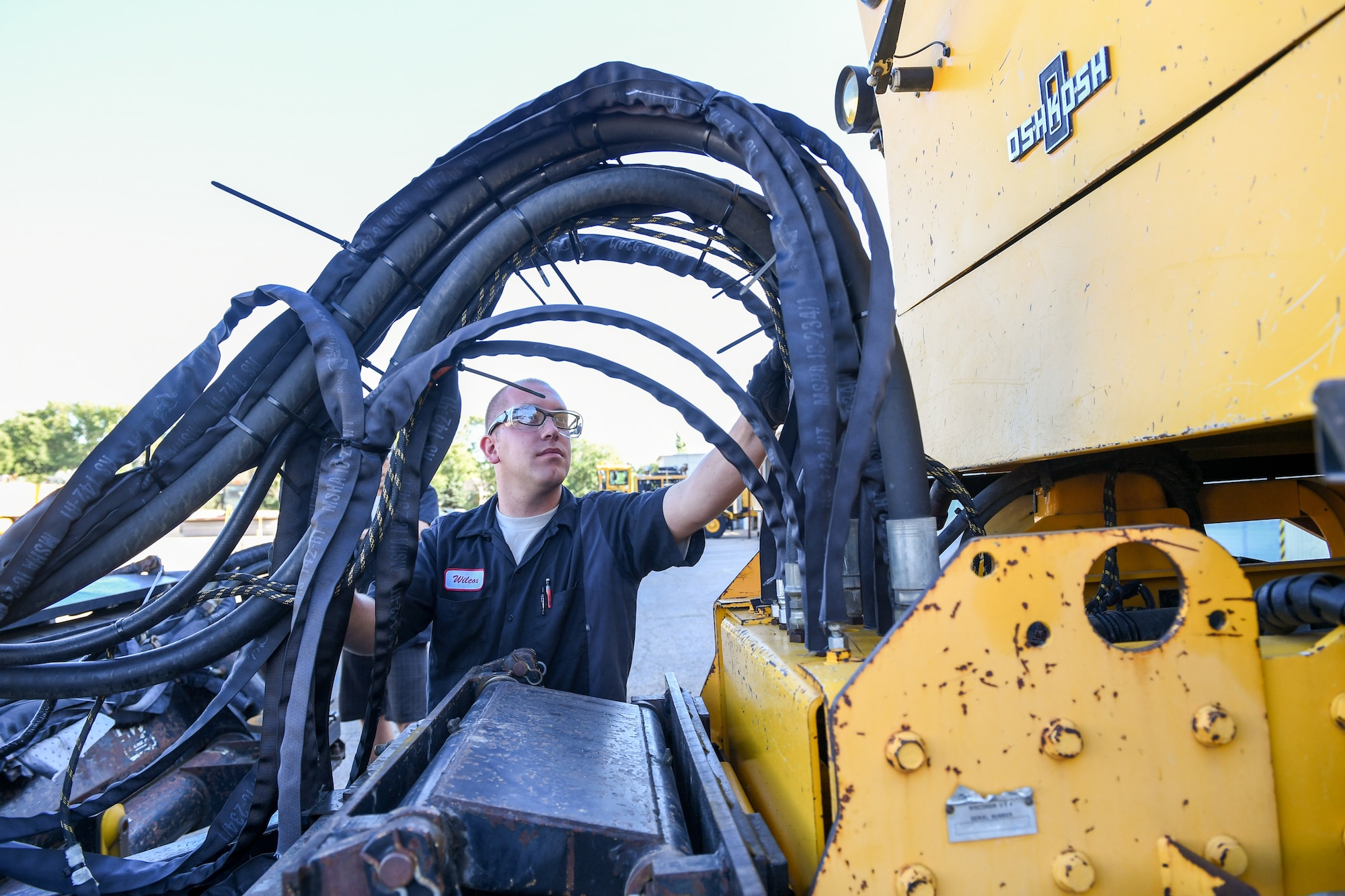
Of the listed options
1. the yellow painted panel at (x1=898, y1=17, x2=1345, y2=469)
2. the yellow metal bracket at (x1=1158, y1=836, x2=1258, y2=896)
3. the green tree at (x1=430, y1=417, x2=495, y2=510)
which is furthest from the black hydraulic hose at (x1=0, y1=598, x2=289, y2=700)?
→ the green tree at (x1=430, y1=417, x2=495, y2=510)

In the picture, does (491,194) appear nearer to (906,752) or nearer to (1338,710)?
(906,752)

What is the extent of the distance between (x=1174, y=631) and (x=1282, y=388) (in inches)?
14.5

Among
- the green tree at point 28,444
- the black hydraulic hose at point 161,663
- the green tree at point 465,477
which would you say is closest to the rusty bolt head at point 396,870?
the black hydraulic hose at point 161,663

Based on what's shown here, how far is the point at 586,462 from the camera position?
48.3m

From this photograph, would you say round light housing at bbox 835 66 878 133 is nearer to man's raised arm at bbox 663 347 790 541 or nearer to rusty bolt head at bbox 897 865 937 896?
man's raised arm at bbox 663 347 790 541

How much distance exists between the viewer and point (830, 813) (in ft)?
3.13

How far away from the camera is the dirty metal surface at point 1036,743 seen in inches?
34.1

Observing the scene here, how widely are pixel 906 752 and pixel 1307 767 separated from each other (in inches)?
20.6

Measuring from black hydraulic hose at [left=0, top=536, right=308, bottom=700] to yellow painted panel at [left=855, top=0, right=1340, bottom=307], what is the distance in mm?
1726

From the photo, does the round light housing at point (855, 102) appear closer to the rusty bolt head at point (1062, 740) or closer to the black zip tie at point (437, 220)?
the black zip tie at point (437, 220)

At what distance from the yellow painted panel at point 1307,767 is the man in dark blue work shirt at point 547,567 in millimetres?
1398

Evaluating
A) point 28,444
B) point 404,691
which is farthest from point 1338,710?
point 28,444

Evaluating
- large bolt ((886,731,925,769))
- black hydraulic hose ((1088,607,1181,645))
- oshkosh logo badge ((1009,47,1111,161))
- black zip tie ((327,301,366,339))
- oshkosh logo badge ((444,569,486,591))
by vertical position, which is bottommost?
large bolt ((886,731,925,769))

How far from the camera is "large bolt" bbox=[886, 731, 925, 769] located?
0.85 m
